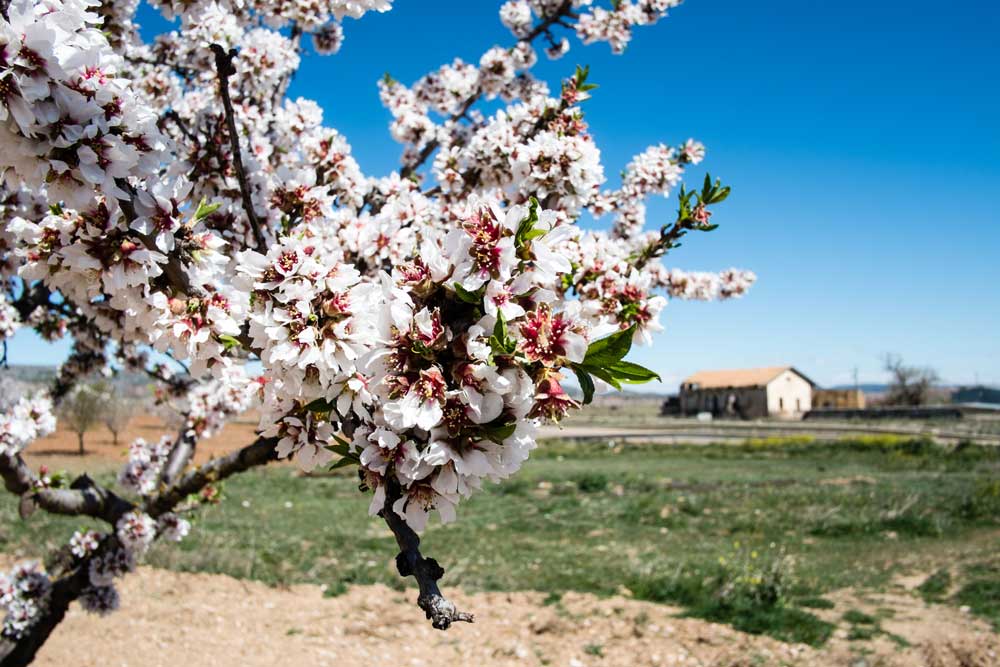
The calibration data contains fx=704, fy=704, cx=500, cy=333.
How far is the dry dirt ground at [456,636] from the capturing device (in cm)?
616

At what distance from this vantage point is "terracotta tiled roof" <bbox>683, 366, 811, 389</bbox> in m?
64.8

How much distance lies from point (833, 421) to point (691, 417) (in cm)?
1703

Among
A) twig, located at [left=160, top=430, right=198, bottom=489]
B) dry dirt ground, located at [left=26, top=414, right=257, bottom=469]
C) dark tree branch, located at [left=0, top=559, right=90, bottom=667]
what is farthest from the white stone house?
dark tree branch, located at [left=0, top=559, right=90, bottom=667]

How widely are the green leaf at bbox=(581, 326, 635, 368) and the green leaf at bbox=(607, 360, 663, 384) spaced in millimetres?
14

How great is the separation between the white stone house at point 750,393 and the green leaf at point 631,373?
65.5 metres

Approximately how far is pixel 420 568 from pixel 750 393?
67369mm

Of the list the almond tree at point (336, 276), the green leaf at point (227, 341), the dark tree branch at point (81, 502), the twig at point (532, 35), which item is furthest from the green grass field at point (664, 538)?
the green leaf at point (227, 341)

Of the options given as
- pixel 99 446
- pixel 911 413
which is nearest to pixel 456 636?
pixel 99 446

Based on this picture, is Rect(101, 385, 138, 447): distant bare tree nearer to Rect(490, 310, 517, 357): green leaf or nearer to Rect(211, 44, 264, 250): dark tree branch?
Rect(211, 44, 264, 250): dark tree branch

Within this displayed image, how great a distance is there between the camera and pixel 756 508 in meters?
14.9

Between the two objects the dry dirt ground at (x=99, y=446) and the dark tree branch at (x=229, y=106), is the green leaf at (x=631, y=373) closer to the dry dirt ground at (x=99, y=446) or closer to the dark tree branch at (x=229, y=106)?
the dark tree branch at (x=229, y=106)

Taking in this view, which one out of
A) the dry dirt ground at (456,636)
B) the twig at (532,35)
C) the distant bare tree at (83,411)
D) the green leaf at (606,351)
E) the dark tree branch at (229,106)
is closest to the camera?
the green leaf at (606,351)

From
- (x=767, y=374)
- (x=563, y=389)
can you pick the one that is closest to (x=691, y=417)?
(x=767, y=374)

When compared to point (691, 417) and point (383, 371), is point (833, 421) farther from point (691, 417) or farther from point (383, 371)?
point (383, 371)
